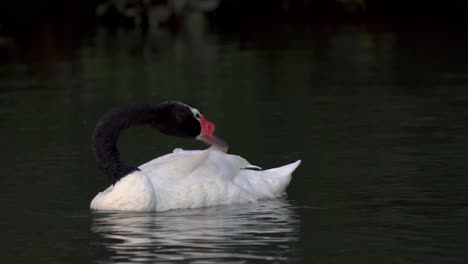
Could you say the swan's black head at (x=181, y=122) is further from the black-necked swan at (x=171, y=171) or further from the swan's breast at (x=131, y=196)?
the swan's breast at (x=131, y=196)

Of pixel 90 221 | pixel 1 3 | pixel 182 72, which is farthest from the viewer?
pixel 1 3

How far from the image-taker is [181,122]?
14.3 meters

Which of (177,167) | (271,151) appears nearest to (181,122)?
(177,167)

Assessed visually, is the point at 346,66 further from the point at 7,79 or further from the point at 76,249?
the point at 76,249

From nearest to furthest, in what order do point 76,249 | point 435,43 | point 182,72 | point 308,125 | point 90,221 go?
point 76,249
point 90,221
point 308,125
point 182,72
point 435,43

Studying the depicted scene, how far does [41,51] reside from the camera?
42.9 metres

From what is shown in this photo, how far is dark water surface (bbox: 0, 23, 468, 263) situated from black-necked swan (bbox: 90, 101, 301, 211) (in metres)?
0.17

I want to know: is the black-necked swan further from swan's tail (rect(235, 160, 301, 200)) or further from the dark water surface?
the dark water surface

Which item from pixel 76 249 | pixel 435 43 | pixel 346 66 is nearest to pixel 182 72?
pixel 346 66

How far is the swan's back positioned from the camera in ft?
46.4

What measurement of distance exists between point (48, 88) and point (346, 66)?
689 centimetres

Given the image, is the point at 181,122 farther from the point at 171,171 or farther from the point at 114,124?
the point at 114,124

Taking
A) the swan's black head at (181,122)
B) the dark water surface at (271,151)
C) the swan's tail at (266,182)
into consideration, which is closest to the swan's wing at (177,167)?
the swan's black head at (181,122)

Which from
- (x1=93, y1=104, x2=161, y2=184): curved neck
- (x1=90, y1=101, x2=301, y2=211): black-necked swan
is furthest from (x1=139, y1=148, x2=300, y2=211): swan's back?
(x1=93, y1=104, x2=161, y2=184): curved neck
